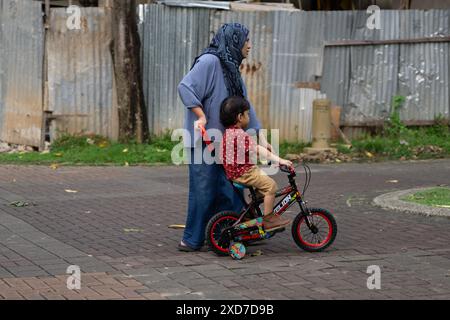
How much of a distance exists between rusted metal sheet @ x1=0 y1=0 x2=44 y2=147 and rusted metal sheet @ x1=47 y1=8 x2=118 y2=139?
0.75 ft

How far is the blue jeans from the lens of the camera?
25.8ft

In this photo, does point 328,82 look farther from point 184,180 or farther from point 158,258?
point 158,258

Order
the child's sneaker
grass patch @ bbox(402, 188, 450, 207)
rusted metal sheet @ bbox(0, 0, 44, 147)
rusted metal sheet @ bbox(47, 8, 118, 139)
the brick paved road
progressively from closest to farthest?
the brick paved road
the child's sneaker
grass patch @ bbox(402, 188, 450, 207)
rusted metal sheet @ bbox(47, 8, 118, 139)
rusted metal sheet @ bbox(0, 0, 44, 147)

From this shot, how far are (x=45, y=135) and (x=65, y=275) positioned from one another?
767cm

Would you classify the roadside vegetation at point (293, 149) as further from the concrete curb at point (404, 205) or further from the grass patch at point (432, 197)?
the grass patch at point (432, 197)

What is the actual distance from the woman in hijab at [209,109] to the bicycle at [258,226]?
0.71ft

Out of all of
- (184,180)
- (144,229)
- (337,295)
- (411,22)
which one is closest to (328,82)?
(411,22)

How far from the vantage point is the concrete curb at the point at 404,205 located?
30.7ft

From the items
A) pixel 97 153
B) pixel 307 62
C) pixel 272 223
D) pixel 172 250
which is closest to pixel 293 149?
pixel 307 62

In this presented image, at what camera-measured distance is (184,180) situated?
12125mm

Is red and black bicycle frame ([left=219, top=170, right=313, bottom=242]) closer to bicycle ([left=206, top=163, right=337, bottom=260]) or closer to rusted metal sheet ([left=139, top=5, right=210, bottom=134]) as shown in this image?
bicycle ([left=206, top=163, right=337, bottom=260])

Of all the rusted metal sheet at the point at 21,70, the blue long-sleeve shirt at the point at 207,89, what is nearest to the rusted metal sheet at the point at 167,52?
the rusted metal sheet at the point at 21,70

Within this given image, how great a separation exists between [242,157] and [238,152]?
58 millimetres

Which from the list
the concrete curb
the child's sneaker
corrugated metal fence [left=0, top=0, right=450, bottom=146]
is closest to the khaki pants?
the child's sneaker
